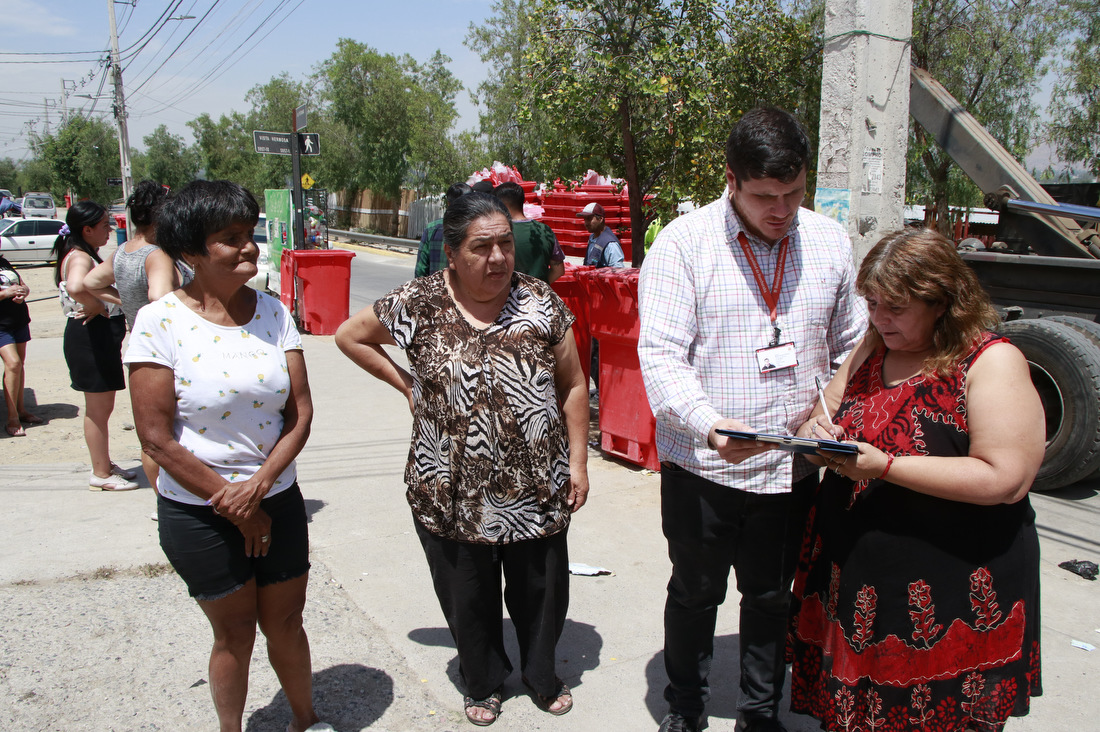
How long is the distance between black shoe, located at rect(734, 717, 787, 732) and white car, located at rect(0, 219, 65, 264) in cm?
3121

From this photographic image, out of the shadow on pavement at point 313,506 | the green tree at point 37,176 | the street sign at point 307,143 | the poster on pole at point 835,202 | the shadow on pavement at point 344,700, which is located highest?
the green tree at point 37,176

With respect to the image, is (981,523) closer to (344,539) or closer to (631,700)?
(631,700)

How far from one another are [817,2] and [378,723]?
15325 millimetres

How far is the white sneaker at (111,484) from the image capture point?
5133 mm

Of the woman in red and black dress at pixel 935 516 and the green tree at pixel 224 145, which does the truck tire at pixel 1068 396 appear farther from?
the green tree at pixel 224 145

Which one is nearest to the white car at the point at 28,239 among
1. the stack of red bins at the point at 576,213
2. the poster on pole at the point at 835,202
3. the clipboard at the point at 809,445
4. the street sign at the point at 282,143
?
the street sign at the point at 282,143

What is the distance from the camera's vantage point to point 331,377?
8602 mm

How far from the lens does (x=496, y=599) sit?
2898 mm

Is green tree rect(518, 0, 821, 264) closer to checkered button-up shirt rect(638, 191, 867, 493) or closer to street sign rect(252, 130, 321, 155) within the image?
checkered button-up shirt rect(638, 191, 867, 493)

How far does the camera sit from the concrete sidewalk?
2.96m

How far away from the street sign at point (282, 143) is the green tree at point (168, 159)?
56318 mm

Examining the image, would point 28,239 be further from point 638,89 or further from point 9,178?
point 9,178

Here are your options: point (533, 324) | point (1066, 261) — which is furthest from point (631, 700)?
point (1066, 261)

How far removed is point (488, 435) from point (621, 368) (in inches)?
110
